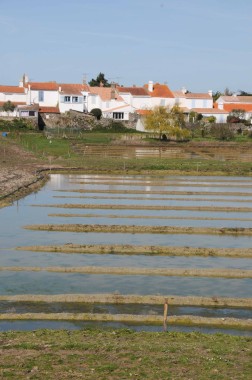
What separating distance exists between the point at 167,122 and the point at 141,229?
173ft

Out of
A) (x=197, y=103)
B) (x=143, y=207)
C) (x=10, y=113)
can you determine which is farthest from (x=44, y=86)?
(x=143, y=207)

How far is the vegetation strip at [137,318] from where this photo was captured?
1526 centimetres

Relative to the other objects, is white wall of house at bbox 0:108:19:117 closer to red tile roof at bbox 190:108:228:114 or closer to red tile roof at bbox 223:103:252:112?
red tile roof at bbox 190:108:228:114

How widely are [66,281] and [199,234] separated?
28.6 feet

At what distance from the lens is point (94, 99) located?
90.2 m

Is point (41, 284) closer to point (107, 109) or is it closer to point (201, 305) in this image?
point (201, 305)

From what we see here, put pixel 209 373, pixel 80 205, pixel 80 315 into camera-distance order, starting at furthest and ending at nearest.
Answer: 1. pixel 80 205
2. pixel 80 315
3. pixel 209 373

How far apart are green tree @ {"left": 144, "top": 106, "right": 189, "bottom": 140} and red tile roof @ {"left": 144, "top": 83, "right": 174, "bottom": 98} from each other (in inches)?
522

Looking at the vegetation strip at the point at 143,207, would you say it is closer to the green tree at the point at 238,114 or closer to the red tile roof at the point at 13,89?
the red tile roof at the point at 13,89

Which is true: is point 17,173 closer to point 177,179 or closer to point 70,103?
point 177,179

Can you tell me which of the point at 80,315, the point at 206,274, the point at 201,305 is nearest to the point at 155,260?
the point at 206,274

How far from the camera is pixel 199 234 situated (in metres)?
26.6

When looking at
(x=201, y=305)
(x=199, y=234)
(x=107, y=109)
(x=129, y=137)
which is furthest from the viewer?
(x=107, y=109)

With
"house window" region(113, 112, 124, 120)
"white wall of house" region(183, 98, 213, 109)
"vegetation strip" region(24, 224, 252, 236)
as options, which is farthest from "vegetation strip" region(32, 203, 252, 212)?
"white wall of house" region(183, 98, 213, 109)
